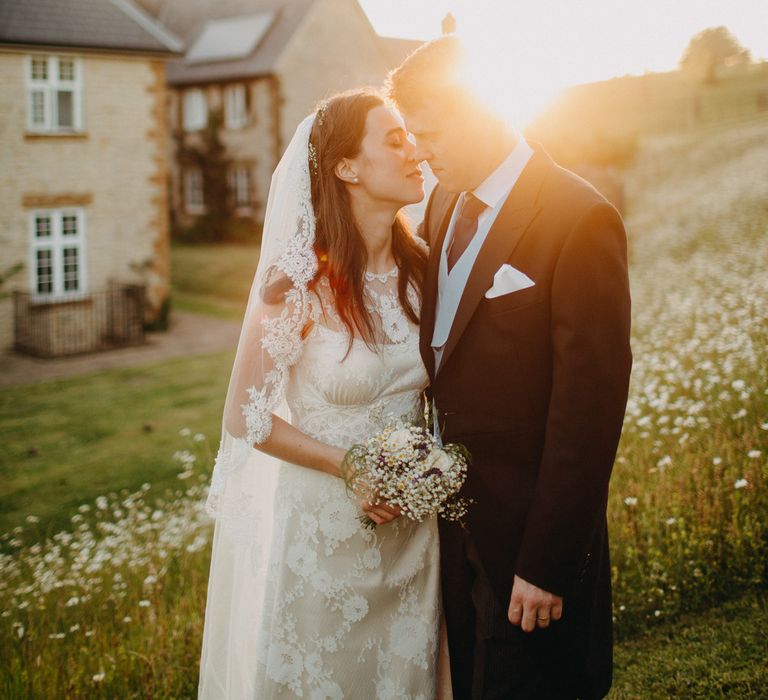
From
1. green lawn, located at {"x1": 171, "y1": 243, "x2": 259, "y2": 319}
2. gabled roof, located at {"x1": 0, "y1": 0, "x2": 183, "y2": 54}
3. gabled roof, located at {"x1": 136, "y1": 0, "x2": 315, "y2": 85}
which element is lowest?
green lawn, located at {"x1": 171, "y1": 243, "x2": 259, "y2": 319}

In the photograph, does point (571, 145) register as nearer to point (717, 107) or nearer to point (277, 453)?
point (717, 107)

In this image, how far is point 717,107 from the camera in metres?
36.5

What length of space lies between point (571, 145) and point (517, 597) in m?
21.7

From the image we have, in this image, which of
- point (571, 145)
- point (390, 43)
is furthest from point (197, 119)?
point (571, 145)

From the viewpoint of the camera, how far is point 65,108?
19.9 metres

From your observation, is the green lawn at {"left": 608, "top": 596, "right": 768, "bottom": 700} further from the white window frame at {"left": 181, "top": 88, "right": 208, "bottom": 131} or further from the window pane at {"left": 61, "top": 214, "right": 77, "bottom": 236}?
the white window frame at {"left": 181, "top": 88, "right": 208, "bottom": 131}

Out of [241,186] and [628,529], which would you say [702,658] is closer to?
[628,529]

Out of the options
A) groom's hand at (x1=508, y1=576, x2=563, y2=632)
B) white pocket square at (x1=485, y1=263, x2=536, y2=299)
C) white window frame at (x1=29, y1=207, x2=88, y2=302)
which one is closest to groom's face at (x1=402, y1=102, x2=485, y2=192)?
white pocket square at (x1=485, y1=263, x2=536, y2=299)

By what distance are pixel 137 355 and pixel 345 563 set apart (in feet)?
54.3

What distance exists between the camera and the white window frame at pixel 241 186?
110 feet

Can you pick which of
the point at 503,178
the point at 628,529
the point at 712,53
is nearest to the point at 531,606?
the point at 503,178

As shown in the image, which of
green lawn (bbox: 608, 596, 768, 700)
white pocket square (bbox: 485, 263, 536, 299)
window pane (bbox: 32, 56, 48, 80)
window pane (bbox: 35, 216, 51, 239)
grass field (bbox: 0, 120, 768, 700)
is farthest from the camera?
window pane (bbox: 35, 216, 51, 239)

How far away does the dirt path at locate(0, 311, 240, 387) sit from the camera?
17.5m

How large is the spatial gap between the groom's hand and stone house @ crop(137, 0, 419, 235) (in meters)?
29.9
